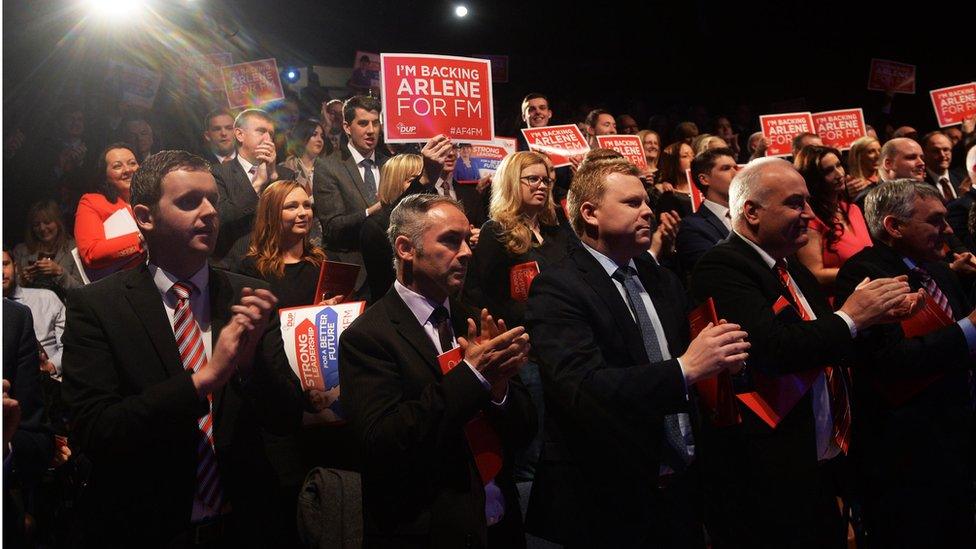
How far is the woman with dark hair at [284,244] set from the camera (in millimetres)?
4512

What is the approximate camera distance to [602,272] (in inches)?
125

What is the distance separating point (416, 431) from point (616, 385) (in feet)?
2.31

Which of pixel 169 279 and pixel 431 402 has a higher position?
pixel 169 279

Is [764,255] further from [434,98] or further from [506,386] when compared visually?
[434,98]

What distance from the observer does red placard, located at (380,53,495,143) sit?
4.96 m

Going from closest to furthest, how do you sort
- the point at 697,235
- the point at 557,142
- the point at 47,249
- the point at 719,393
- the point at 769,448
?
the point at 719,393 → the point at 769,448 → the point at 697,235 → the point at 47,249 → the point at 557,142

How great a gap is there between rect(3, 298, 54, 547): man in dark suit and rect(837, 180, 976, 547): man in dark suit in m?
3.12

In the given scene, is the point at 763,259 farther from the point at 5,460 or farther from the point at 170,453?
the point at 5,460

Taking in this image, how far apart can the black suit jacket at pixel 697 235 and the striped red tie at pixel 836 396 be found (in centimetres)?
139

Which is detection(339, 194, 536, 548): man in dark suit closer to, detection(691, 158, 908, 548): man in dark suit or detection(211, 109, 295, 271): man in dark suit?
detection(691, 158, 908, 548): man in dark suit

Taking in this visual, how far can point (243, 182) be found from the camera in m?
5.30

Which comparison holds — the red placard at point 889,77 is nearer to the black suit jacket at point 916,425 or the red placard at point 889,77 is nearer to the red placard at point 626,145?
the red placard at point 626,145

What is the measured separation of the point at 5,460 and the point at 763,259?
8.72 feet

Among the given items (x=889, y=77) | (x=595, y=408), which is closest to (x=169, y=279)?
(x=595, y=408)
